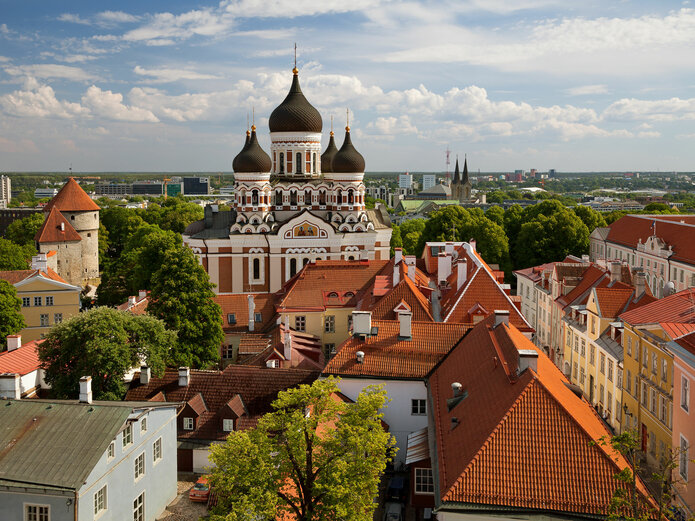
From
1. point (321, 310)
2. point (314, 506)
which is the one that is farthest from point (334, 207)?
point (314, 506)

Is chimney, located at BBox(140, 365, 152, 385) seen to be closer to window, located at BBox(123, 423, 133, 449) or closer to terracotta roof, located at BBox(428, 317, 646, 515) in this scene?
window, located at BBox(123, 423, 133, 449)

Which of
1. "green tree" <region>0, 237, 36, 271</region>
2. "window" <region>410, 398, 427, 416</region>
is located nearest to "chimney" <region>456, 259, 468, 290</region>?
"window" <region>410, 398, 427, 416</region>

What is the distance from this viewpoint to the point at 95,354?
28703mm

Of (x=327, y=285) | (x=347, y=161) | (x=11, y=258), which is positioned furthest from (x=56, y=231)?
(x=327, y=285)

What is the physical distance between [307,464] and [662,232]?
56.7 m

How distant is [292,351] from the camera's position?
34281 millimetres

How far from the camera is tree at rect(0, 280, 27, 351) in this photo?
3984 cm

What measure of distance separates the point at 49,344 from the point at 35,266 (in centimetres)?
2369

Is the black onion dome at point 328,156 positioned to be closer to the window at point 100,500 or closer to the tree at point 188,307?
the tree at point 188,307

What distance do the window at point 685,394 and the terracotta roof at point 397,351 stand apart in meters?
8.30

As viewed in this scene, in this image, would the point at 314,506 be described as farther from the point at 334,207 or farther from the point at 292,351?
the point at 334,207

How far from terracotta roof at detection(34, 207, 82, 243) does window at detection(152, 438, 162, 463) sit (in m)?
54.2

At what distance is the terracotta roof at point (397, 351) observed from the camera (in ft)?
86.9

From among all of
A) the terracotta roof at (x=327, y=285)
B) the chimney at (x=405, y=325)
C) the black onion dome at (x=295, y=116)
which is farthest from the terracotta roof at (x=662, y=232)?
the chimney at (x=405, y=325)
